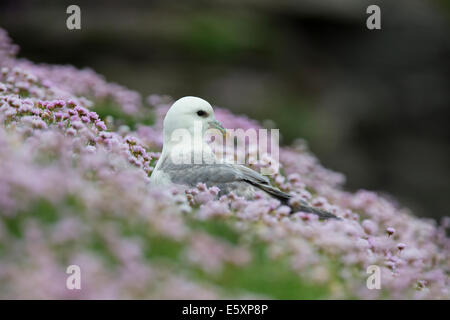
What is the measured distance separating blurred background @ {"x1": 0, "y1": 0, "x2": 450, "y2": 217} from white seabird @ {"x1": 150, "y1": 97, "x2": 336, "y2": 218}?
13773mm

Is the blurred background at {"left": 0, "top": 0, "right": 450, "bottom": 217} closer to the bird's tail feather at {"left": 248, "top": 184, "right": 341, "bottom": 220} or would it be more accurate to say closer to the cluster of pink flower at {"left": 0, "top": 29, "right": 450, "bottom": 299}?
the bird's tail feather at {"left": 248, "top": 184, "right": 341, "bottom": 220}

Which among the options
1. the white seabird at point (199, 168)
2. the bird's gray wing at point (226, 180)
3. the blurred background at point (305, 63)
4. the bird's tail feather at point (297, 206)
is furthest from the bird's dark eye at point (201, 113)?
the blurred background at point (305, 63)

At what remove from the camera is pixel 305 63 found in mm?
26766

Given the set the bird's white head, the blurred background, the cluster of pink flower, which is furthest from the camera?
the blurred background

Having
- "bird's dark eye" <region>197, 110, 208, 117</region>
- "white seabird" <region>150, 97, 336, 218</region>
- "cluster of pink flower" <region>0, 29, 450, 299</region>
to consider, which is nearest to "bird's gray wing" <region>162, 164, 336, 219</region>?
"white seabird" <region>150, 97, 336, 218</region>

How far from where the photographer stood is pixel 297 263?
5461 millimetres

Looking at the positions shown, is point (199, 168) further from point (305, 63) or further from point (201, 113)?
point (305, 63)

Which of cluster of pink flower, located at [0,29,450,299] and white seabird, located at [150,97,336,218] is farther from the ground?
white seabird, located at [150,97,336,218]

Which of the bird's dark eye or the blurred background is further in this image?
the blurred background

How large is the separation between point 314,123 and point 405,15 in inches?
281

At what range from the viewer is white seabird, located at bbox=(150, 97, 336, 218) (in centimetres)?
735

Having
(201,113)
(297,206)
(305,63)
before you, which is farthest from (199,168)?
(305,63)

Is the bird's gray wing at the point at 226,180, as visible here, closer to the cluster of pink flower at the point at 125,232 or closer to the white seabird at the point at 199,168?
the white seabird at the point at 199,168

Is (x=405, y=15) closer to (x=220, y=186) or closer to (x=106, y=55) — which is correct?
(x=106, y=55)
